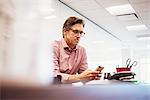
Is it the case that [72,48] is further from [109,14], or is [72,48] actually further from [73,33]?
[109,14]

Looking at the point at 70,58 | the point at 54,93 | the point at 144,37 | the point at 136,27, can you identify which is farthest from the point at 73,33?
the point at 144,37

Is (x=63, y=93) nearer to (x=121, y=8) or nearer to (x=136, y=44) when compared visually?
(x=121, y=8)

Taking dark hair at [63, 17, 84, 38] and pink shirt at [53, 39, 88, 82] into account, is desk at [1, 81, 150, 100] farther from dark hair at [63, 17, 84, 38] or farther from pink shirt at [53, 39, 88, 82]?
dark hair at [63, 17, 84, 38]

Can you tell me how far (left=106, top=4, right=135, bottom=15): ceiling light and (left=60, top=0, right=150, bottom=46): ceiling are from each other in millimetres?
95

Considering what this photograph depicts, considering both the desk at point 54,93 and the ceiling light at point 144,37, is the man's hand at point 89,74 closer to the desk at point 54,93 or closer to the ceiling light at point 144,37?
the desk at point 54,93

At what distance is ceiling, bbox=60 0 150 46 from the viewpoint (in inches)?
203

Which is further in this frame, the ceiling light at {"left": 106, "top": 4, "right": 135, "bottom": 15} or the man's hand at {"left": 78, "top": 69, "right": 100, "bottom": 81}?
the ceiling light at {"left": 106, "top": 4, "right": 135, "bottom": 15}

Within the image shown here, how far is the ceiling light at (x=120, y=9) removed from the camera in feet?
17.8

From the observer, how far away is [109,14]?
6117 mm

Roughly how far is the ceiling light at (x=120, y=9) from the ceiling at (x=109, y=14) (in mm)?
95

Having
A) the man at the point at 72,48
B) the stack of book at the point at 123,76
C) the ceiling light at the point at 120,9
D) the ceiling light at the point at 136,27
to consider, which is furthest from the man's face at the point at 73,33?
the ceiling light at the point at 136,27

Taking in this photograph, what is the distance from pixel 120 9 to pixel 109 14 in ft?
1.79

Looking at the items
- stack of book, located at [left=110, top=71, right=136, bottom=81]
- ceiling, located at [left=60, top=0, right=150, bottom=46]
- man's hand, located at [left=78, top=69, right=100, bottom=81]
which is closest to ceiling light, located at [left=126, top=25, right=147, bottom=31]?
ceiling, located at [left=60, top=0, right=150, bottom=46]

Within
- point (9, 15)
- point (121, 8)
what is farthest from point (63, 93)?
point (121, 8)
